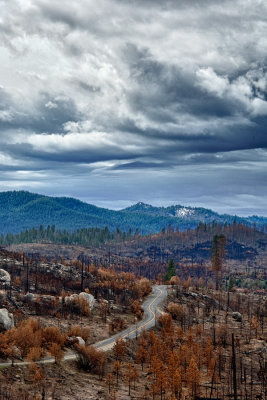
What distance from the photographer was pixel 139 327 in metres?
59.2

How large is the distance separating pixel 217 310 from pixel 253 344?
30.0 metres

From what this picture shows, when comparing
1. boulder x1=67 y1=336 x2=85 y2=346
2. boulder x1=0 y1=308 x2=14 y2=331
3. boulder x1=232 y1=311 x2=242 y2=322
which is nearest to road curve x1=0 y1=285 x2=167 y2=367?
boulder x1=67 y1=336 x2=85 y2=346

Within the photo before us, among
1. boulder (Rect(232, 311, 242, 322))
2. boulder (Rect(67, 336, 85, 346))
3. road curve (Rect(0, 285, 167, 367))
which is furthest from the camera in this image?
boulder (Rect(232, 311, 242, 322))

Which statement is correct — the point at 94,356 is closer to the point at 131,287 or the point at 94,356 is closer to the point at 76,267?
the point at 131,287

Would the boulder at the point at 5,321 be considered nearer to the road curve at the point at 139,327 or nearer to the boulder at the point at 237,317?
the road curve at the point at 139,327

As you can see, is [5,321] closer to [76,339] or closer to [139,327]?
[76,339]

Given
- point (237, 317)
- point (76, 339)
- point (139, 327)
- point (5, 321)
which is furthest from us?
point (237, 317)

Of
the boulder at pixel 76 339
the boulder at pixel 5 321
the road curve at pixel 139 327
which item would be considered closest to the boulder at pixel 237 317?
the road curve at pixel 139 327

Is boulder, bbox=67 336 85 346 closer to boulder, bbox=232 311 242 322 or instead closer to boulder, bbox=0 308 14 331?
boulder, bbox=0 308 14 331

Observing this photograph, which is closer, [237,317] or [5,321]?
[5,321]

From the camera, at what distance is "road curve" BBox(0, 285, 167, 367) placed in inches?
1455

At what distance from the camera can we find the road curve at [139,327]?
121 feet

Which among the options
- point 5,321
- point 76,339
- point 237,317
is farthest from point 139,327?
point 237,317

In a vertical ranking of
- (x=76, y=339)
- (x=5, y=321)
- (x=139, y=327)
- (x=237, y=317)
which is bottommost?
(x=237, y=317)
